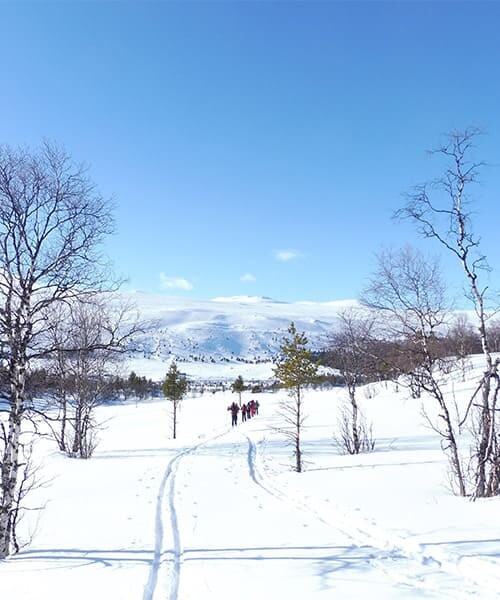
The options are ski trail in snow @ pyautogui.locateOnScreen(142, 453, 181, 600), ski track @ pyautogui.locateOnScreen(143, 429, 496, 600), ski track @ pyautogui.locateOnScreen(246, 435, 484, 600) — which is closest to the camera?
ski track @ pyautogui.locateOnScreen(246, 435, 484, 600)

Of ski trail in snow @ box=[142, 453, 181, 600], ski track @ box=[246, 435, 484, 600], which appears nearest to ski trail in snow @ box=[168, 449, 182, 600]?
ski trail in snow @ box=[142, 453, 181, 600]

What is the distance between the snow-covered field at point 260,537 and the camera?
560 centimetres

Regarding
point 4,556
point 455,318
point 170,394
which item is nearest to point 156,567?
point 4,556

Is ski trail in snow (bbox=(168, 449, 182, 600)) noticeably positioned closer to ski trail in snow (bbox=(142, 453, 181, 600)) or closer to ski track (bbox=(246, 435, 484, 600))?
ski trail in snow (bbox=(142, 453, 181, 600))

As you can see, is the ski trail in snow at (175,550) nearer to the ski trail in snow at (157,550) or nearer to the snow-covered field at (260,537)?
the snow-covered field at (260,537)

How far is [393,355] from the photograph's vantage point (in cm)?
1160

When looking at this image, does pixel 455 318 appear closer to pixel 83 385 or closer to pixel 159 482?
pixel 159 482

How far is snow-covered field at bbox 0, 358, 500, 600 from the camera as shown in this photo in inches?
220

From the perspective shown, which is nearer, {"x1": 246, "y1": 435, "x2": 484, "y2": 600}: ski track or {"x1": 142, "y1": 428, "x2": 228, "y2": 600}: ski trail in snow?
{"x1": 246, "y1": 435, "x2": 484, "y2": 600}: ski track

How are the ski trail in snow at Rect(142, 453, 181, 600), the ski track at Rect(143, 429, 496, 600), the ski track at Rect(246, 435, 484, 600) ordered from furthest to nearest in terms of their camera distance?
1. the ski trail in snow at Rect(142, 453, 181, 600)
2. the ski track at Rect(143, 429, 496, 600)
3. the ski track at Rect(246, 435, 484, 600)

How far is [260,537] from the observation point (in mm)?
7891

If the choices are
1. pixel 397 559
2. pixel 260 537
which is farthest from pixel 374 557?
pixel 260 537

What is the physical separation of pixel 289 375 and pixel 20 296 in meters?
12.4

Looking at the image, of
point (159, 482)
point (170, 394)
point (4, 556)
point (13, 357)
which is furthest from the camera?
point (170, 394)
